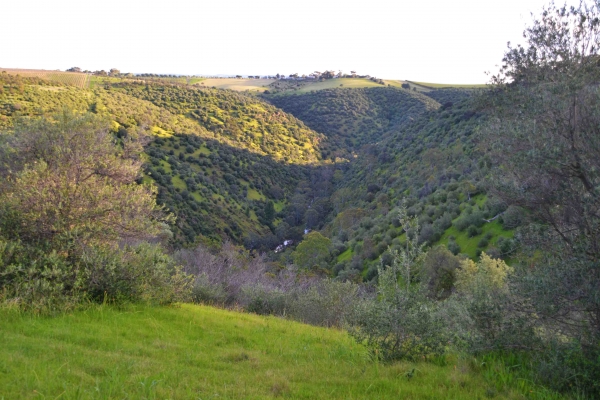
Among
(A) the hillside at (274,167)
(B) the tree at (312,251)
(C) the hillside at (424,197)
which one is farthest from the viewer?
(A) the hillside at (274,167)

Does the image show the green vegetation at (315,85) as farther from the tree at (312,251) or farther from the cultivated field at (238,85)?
the tree at (312,251)

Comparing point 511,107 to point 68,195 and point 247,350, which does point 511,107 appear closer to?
point 247,350

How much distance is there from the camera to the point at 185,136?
47.4m

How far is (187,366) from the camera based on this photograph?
493cm

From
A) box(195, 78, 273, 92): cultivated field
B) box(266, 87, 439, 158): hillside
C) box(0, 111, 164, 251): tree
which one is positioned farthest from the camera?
box(195, 78, 273, 92): cultivated field

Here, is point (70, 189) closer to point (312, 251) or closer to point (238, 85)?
point (312, 251)

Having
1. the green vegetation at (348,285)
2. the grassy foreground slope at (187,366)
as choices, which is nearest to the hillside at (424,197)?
the green vegetation at (348,285)

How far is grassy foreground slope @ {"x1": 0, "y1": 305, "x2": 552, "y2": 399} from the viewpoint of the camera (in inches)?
162

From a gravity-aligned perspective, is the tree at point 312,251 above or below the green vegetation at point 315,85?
below

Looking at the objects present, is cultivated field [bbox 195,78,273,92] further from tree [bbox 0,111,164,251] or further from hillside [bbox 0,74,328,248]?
tree [bbox 0,111,164,251]

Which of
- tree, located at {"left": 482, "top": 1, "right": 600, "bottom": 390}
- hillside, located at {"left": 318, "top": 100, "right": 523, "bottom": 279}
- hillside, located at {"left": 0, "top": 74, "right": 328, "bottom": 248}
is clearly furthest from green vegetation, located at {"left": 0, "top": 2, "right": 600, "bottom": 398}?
hillside, located at {"left": 0, "top": 74, "right": 328, "bottom": 248}

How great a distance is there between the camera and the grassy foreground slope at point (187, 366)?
4.12 meters

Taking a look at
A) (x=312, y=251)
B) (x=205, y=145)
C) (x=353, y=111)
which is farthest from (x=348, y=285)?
(x=353, y=111)

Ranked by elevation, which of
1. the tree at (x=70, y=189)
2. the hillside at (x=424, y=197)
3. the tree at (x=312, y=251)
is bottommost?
the tree at (x=312, y=251)
